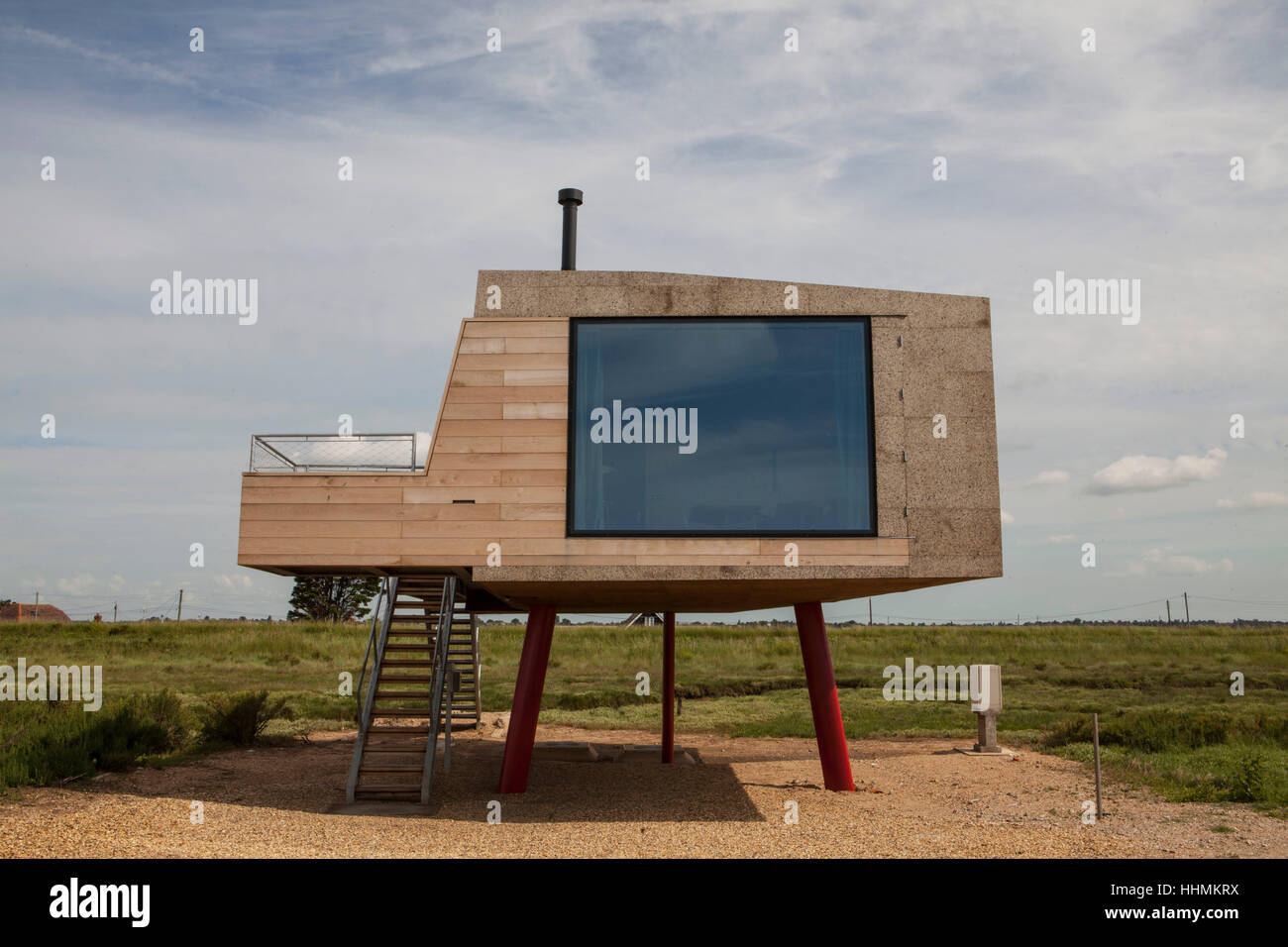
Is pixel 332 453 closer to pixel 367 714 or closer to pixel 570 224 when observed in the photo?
pixel 367 714

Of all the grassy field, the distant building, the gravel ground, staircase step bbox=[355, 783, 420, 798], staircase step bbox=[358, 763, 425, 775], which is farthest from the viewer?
the distant building

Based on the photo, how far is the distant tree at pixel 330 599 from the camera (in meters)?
62.0

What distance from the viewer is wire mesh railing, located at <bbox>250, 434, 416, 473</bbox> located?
1246cm

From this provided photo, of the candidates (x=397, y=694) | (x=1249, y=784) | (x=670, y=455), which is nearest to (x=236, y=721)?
(x=397, y=694)

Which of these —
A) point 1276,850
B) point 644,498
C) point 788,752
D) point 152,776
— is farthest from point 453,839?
point 788,752

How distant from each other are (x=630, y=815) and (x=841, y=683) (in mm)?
23773

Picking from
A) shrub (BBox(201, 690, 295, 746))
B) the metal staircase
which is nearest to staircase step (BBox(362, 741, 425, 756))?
the metal staircase

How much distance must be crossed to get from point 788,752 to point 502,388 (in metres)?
11.0

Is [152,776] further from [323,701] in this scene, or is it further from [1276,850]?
[1276,850]

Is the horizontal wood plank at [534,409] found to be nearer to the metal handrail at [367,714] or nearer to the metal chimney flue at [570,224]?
the metal chimney flue at [570,224]

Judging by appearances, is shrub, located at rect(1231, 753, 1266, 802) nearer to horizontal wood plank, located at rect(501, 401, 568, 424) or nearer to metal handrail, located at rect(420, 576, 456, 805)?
horizontal wood plank, located at rect(501, 401, 568, 424)

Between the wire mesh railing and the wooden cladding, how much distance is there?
0.18 metres

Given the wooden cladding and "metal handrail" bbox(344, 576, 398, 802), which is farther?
"metal handrail" bbox(344, 576, 398, 802)

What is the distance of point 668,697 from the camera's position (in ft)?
61.6
